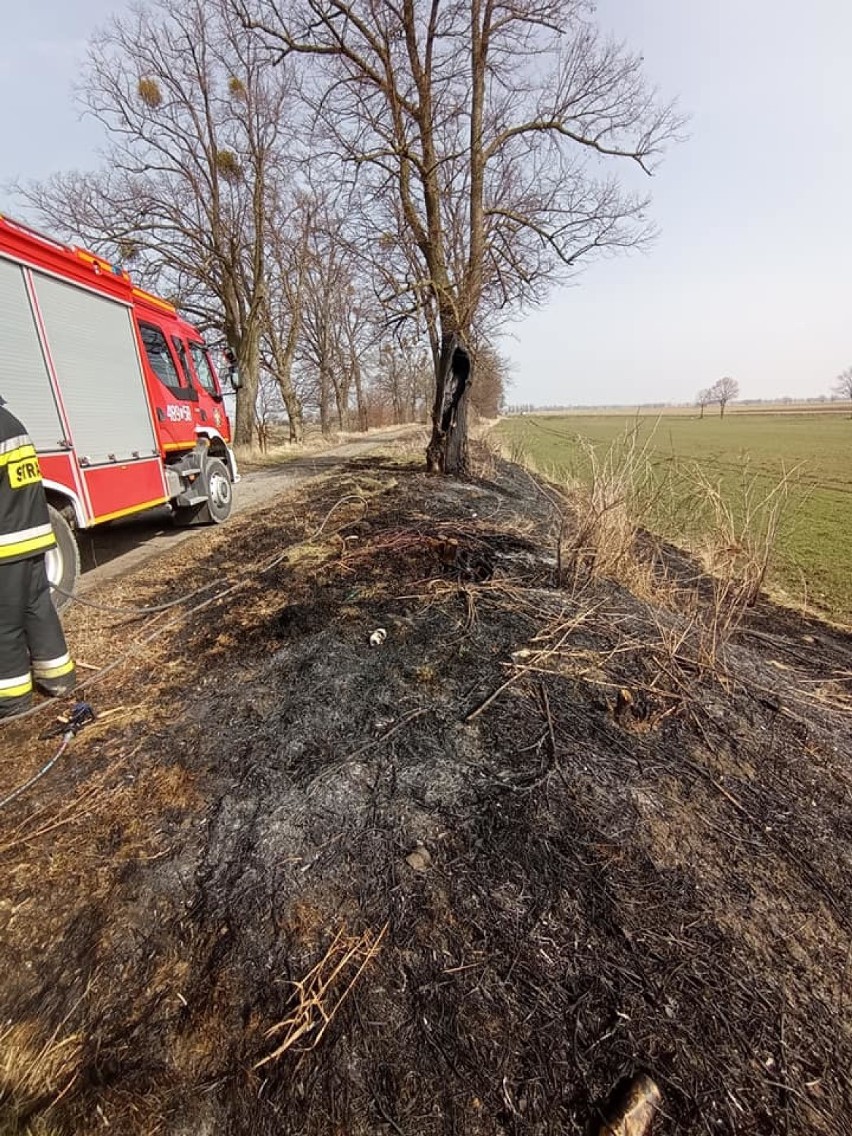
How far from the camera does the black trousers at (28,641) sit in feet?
9.51

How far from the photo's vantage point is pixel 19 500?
114 inches

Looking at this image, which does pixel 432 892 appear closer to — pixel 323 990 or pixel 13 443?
pixel 323 990

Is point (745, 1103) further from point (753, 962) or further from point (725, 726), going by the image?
point (725, 726)

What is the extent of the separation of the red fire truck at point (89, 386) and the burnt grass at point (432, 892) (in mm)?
2277

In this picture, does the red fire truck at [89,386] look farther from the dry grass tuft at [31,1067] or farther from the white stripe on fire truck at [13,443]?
the dry grass tuft at [31,1067]

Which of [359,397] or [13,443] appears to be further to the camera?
[359,397]

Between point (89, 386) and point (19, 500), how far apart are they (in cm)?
274

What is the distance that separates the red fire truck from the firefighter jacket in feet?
5.06

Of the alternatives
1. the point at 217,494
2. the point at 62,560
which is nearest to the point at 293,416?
the point at 217,494

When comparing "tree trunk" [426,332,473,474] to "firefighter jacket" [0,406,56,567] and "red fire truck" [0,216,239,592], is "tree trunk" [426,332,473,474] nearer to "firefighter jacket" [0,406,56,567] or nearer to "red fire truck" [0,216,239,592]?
"red fire truck" [0,216,239,592]

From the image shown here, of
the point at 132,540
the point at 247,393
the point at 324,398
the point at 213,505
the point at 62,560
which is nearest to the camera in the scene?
the point at 62,560

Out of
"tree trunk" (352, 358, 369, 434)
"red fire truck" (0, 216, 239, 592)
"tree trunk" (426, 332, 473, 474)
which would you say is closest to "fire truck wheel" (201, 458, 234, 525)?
"red fire truck" (0, 216, 239, 592)

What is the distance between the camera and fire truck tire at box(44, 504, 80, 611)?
14.5 feet

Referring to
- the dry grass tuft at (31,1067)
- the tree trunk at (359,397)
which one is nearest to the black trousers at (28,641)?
the dry grass tuft at (31,1067)
